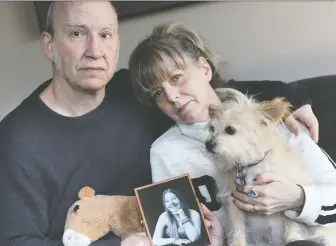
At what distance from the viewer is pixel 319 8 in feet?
6.05

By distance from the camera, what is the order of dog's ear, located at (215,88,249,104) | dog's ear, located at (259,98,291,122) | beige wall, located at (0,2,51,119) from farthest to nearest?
beige wall, located at (0,2,51,119) < dog's ear, located at (215,88,249,104) < dog's ear, located at (259,98,291,122)

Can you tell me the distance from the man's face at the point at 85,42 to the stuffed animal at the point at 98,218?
1.18 ft

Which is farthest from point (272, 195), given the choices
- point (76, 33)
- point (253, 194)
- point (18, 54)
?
point (18, 54)

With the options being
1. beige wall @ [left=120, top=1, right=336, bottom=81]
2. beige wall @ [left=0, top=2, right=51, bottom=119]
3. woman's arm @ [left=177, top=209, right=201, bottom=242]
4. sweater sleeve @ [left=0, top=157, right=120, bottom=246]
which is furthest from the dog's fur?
beige wall @ [left=0, top=2, right=51, bottom=119]

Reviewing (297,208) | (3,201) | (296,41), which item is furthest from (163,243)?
(296,41)

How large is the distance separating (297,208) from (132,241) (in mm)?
484

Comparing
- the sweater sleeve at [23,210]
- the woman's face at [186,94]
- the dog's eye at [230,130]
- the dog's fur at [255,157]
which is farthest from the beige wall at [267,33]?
the sweater sleeve at [23,210]

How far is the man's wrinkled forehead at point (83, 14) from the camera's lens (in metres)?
1.48

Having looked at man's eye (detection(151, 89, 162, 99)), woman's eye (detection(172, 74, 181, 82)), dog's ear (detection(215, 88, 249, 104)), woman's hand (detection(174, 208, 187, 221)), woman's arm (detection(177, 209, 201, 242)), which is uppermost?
woman's eye (detection(172, 74, 181, 82))

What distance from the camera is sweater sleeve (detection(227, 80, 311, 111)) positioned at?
1588mm

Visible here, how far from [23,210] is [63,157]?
21 centimetres

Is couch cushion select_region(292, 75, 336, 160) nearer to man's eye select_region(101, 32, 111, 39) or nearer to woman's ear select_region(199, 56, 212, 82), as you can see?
woman's ear select_region(199, 56, 212, 82)

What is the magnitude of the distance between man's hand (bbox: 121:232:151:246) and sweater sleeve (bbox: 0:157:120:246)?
31mm

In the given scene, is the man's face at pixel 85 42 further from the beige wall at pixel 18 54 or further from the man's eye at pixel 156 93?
the beige wall at pixel 18 54
